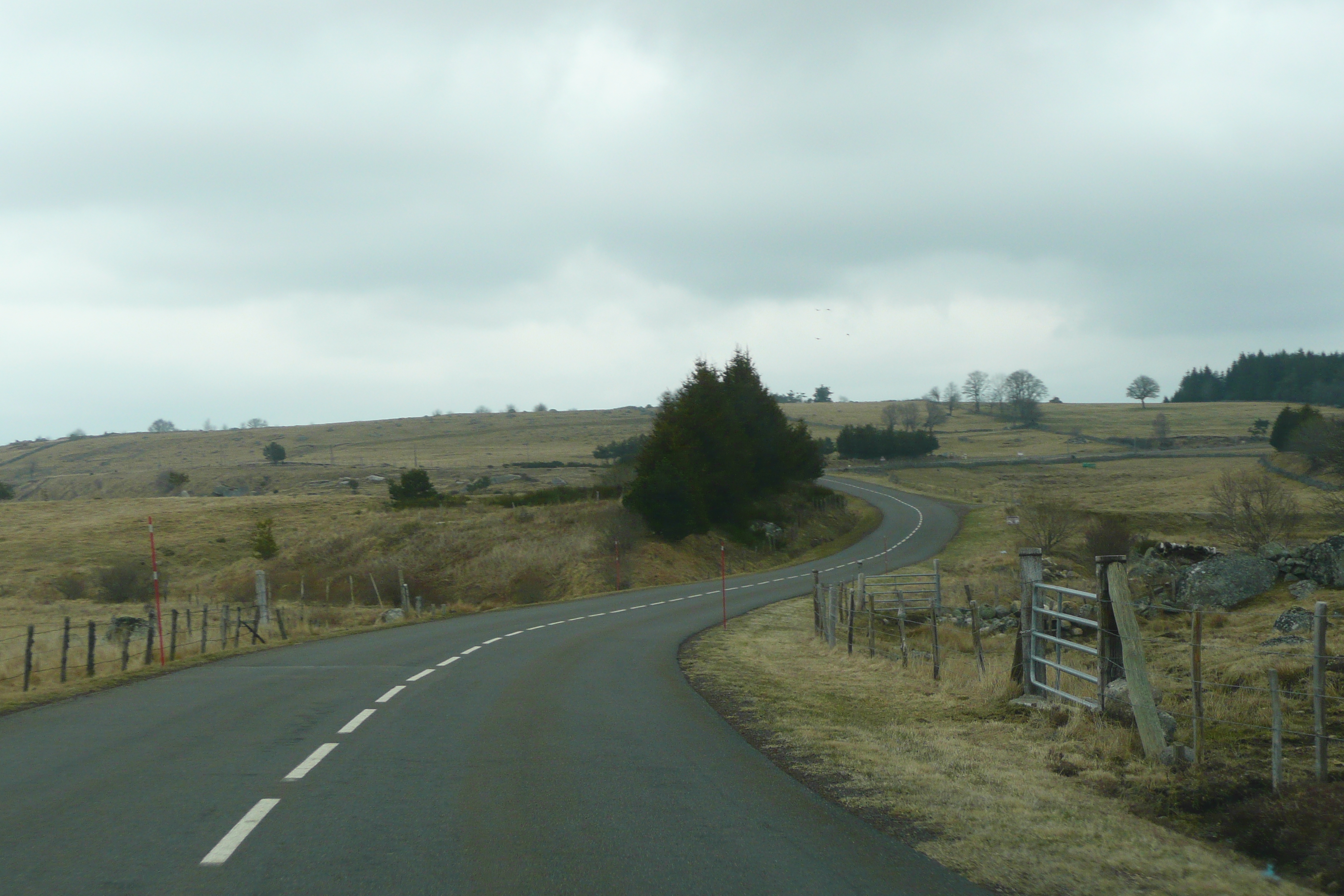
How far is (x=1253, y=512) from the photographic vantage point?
136 feet

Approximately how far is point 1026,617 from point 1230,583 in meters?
15.1

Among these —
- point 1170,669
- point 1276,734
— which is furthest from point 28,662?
point 1170,669

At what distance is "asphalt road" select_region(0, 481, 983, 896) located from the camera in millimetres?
5684

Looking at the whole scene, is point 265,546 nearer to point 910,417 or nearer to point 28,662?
point 28,662

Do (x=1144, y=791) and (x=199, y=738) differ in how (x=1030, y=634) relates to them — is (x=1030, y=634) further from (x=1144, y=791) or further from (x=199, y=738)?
(x=199, y=738)

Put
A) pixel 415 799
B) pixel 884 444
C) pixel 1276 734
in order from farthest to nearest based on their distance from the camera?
pixel 884 444 < pixel 415 799 < pixel 1276 734

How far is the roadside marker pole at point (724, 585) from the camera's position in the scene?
26.6 meters

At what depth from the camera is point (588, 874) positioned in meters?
5.70

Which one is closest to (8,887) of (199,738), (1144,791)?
(199,738)

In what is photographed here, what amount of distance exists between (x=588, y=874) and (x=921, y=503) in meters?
74.2

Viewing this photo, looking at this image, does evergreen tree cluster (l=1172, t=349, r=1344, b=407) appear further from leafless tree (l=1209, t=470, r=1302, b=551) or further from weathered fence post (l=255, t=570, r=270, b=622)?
weathered fence post (l=255, t=570, r=270, b=622)

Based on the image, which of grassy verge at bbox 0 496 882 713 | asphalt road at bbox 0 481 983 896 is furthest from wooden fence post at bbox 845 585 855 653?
grassy verge at bbox 0 496 882 713

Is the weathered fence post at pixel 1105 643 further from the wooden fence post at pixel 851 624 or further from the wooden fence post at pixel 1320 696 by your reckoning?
the wooden fence post at pixel 851 624

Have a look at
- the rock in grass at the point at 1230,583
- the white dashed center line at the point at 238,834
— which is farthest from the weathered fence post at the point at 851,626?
the white dashed center line at the point at 238,834
